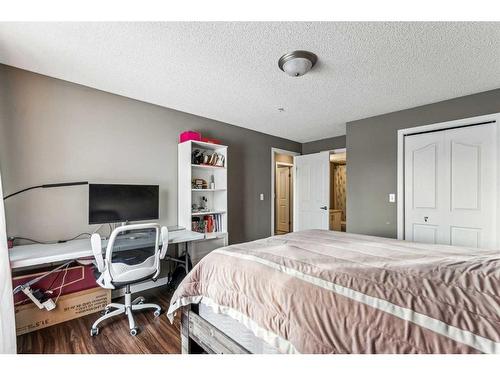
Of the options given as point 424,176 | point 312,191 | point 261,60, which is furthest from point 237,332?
point 312,191

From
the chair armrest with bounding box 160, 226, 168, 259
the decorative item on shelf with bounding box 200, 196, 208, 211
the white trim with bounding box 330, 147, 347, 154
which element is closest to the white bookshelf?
the decorative item on shelf with bounding box 200, 196, 208, 211

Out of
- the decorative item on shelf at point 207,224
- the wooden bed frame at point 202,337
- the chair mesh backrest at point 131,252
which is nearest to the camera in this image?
the wooden bed frame at point 202,337

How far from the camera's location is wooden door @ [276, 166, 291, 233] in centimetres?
606

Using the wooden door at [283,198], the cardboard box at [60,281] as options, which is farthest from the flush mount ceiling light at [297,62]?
the wooden door at [283,198]

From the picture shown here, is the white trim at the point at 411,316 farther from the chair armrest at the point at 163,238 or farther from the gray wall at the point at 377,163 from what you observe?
the gray wall at the point at 377,163

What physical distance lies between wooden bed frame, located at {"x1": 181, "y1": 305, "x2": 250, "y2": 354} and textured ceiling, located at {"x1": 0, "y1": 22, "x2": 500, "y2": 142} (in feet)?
6.25

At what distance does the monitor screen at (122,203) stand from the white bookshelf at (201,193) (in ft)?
1.27

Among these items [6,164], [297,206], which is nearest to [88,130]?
[6,164]

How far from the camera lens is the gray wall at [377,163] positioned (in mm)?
2820

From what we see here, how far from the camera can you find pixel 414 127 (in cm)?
287

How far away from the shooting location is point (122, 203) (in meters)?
2.41

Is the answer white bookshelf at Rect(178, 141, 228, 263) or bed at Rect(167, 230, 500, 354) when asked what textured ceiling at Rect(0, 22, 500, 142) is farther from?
bed at Rect(167, 230, 500, 354)

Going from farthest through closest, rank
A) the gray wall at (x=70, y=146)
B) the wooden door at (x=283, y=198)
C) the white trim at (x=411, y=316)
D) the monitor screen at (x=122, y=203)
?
the wooden door at (x=283, y=198)
the monitor screen at (x=122, y=203)
the gray wall at (x=70, y=146)
the white trim at (x=411, y=316)
